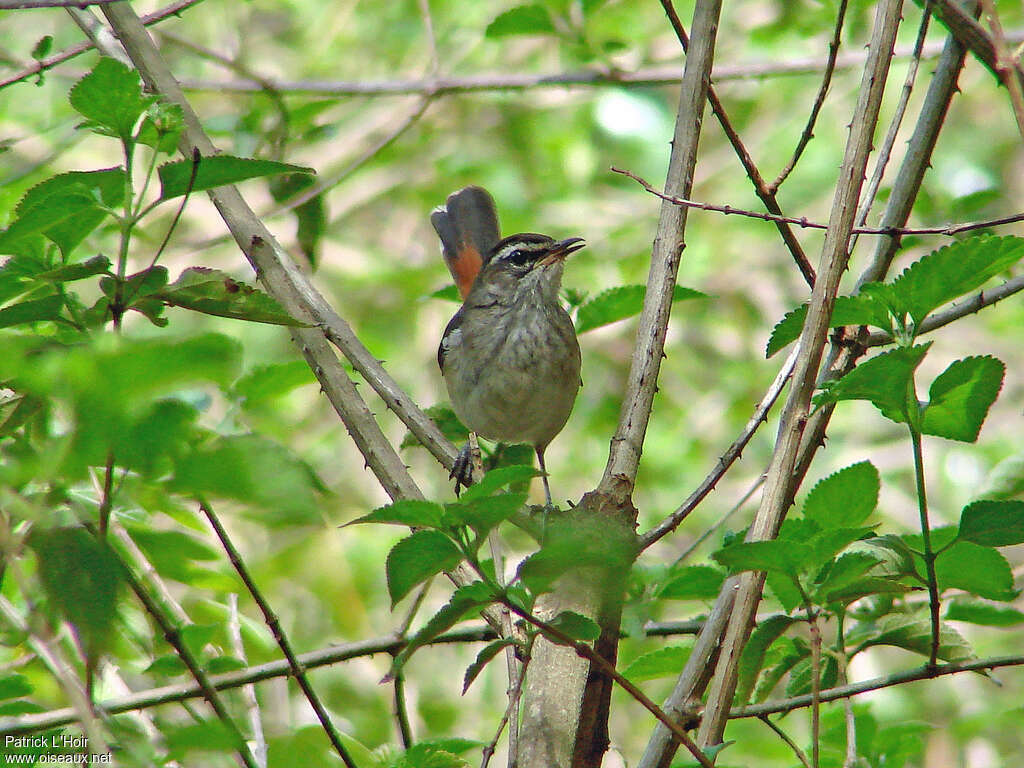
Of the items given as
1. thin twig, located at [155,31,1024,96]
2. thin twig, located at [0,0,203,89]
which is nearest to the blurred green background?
thin twig, located at [155,31,1024,96]

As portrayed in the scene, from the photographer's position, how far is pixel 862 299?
1.76m

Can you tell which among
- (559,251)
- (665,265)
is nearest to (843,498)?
(665,265)

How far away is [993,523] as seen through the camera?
66.6 inches

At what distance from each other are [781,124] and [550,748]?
692 centimetres

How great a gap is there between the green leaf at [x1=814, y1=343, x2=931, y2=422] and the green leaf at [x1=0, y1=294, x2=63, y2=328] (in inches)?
48.7

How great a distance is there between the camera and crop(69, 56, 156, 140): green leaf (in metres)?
1.64

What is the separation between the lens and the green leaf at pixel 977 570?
176 cm

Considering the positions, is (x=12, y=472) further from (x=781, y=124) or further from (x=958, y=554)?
(x=781, y=124)

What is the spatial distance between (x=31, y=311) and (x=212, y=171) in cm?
36

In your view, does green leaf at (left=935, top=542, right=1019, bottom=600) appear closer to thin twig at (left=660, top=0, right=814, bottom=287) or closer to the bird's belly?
thin twig at (left=660, top=0, right=814, bottom=287)

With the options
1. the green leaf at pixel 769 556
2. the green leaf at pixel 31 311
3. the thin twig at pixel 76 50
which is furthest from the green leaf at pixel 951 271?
the thin twig at pixel 76 50

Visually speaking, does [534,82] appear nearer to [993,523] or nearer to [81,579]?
[993,523]

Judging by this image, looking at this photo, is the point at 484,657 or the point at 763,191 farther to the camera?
the point at 763,191

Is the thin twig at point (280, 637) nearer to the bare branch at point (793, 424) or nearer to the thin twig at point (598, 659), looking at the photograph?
the thin twig at point (598, 659)
